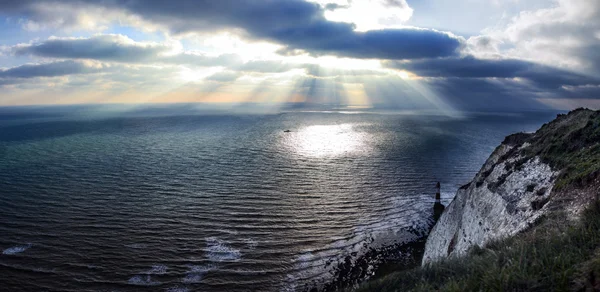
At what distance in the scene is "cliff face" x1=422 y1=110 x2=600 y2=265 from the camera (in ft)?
49.8

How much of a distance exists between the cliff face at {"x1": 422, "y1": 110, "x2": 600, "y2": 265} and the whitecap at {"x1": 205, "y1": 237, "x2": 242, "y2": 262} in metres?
16.6

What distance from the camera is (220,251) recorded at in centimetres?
2736

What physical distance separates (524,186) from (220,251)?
2412cm

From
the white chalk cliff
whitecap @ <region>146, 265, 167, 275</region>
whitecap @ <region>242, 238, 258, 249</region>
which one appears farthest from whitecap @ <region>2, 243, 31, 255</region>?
the white chalk cliff

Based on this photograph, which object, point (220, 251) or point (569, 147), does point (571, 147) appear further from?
point (220, 251)

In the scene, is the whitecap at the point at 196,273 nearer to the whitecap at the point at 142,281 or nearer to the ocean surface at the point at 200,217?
the ocean surface at the point at 200,217

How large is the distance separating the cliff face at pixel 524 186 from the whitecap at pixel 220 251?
16587 mm

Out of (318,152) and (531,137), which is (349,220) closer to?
(531,137)

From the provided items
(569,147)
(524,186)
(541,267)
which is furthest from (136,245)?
(569,147)

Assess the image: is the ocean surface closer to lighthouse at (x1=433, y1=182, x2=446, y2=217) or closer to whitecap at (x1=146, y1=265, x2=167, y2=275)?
whitecap at (x1=146, y1=265, x2=167, y2=275)

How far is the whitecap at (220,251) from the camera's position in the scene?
86.3 feet

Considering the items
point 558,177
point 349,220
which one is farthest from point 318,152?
point 558,177

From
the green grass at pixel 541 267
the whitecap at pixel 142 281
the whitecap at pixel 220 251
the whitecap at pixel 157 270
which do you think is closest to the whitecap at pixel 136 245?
the whitecap at pixel 157 270

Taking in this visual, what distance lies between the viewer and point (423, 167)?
202 feet
